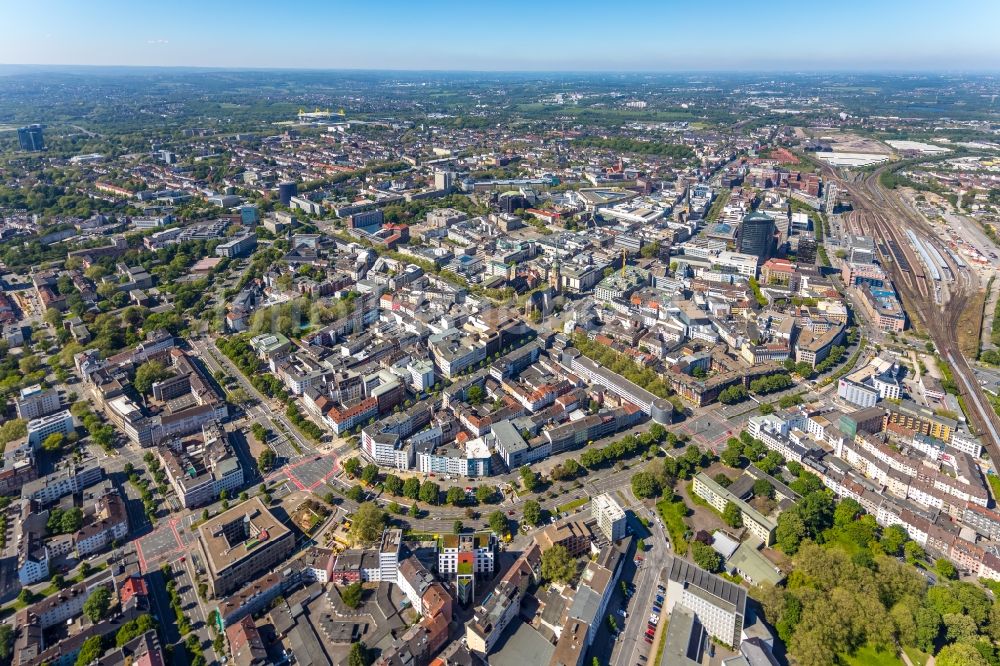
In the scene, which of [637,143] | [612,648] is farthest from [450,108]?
[612,648]

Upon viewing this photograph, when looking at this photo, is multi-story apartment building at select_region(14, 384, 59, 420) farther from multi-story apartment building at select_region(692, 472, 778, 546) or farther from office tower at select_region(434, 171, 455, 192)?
office tower at select_region(434, 171, 455, 192)

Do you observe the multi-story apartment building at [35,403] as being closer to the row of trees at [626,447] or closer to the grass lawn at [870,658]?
the row of trees at [626,447]

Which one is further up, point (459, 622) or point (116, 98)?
point (116, 98)

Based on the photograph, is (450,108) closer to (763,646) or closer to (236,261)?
(236,261)

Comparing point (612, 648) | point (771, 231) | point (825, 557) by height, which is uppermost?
point (771, 231)

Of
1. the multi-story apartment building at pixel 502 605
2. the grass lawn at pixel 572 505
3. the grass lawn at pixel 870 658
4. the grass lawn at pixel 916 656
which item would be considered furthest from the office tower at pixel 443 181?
the grass lawn at pixel 916 656

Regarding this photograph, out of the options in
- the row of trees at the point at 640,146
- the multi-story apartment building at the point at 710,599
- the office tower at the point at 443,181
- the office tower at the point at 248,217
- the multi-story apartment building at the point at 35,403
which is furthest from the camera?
the row of trees at the point at 640,146
